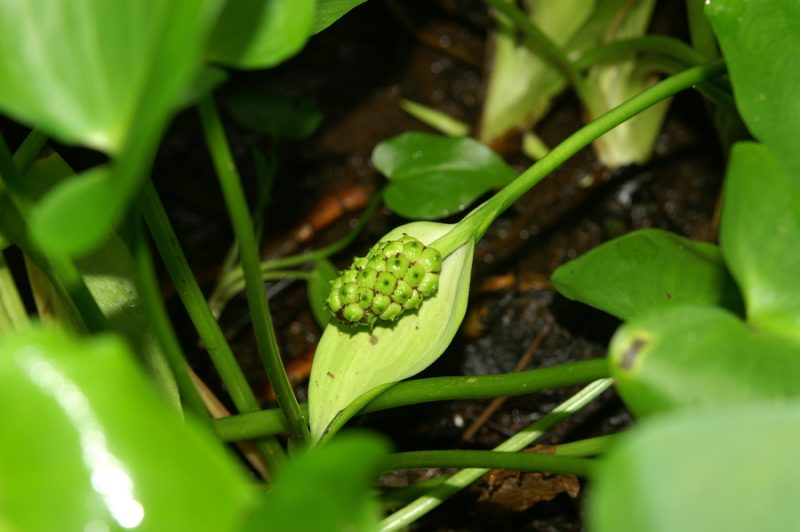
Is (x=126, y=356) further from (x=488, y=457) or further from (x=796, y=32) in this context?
(x=796, y=32)

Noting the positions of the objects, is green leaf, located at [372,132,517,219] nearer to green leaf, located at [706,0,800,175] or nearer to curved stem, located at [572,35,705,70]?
curved stem, located at [572,35,705,70]

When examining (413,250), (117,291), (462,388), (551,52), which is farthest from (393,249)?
(551,52)

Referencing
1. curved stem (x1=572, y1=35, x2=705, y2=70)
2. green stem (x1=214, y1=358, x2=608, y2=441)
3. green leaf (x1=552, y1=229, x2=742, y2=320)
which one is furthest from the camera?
curved stem (x1=572, y1=35, x2=705, y2=70)

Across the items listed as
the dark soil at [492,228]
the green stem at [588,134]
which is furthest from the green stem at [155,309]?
the dark soil at [492,228]

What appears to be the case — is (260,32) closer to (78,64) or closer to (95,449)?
(78,64)

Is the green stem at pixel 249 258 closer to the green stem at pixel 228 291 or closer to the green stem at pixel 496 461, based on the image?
the green stem at pixel 496 461

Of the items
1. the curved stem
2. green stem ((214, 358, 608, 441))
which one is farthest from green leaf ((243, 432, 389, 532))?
the curved stem

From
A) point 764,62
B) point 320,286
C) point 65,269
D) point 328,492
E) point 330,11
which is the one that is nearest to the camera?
point 328,492
